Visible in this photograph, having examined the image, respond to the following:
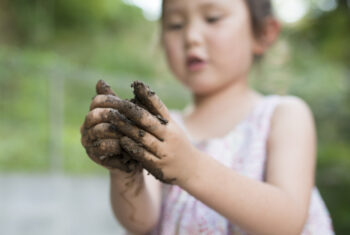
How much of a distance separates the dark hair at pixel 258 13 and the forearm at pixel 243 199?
706mm

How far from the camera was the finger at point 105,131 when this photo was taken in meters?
0.85

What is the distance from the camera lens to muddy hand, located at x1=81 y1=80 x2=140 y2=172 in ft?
2.79

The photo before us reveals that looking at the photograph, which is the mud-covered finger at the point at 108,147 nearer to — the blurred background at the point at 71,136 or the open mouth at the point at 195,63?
the open mouth at the point at 195,63

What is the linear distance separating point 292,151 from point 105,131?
59cm

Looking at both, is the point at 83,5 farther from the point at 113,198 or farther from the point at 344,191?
the point at 113,198

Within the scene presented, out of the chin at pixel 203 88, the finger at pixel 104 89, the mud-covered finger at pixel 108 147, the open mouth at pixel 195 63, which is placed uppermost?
the open mouth at pixel 195 63

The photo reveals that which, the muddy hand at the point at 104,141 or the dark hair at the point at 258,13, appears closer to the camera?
the muddy hand at the point at 104,141

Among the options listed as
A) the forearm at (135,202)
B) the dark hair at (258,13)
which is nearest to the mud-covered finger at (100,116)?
the forearm at (135,202)

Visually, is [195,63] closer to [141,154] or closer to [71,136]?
[141,154]

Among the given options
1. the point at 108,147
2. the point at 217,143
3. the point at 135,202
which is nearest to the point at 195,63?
the point at 217,143

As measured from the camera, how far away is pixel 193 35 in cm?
134

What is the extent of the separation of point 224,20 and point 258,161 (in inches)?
19.6

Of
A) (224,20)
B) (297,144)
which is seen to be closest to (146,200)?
(297,144)

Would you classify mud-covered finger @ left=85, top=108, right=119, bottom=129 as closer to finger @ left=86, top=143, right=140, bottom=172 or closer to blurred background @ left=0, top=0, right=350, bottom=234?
finger @ left=86, top=143, right=140, bottom=172
